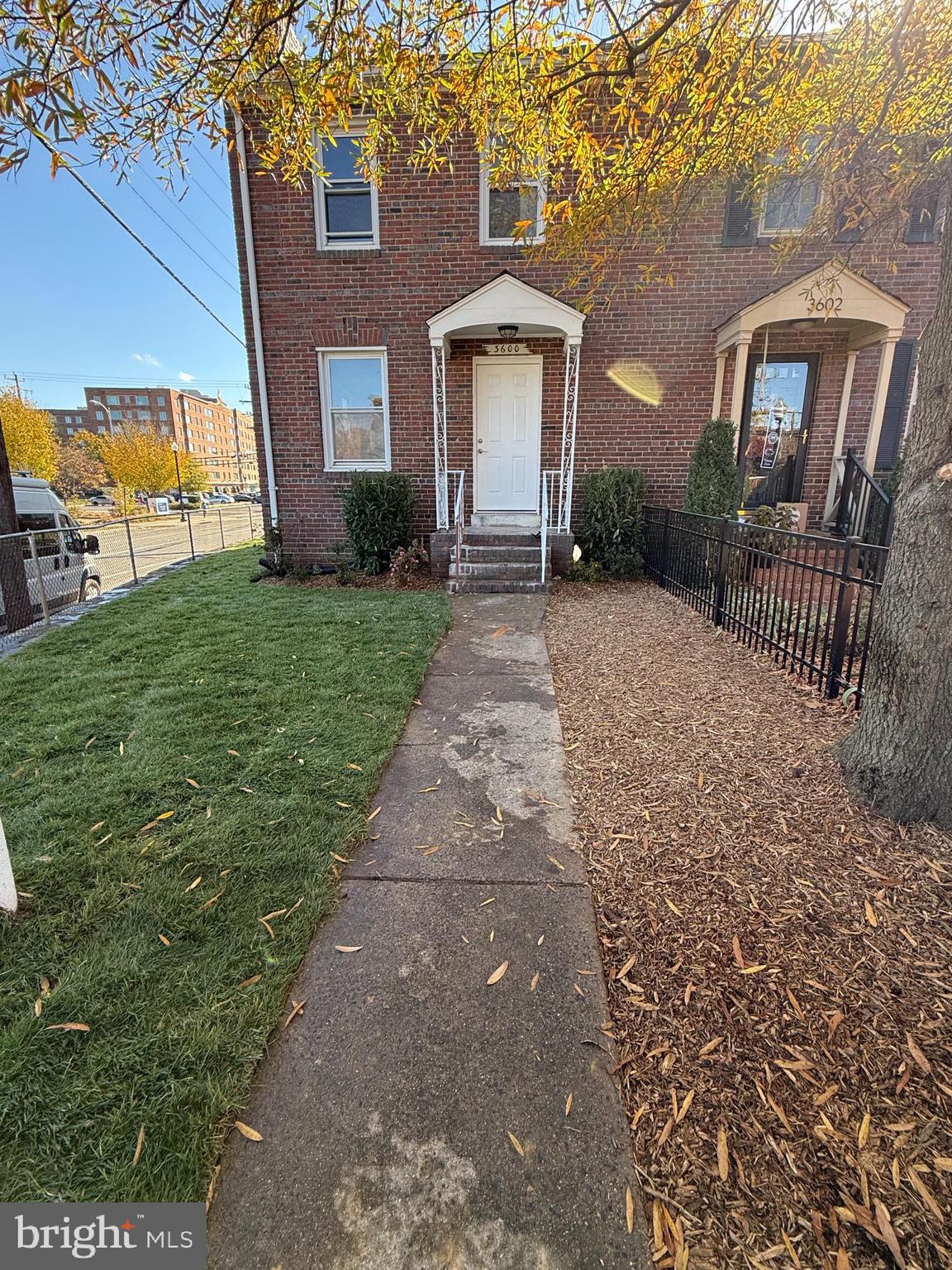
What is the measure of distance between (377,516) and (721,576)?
491cm

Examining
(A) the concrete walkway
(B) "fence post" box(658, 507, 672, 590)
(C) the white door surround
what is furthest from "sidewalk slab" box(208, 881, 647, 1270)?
(C) the white door surround

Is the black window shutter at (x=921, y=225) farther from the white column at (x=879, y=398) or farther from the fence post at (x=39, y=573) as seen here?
the fence post at (x=39, y=573)

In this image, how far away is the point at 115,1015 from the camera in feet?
5.73

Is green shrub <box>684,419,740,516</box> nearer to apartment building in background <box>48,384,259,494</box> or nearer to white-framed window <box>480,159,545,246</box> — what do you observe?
white-framed window <box>480,159,545,246</box>

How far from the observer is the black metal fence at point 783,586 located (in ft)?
12.4

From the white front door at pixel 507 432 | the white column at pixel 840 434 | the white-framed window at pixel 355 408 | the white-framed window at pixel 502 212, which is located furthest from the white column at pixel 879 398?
the white-framed window at pixel 355 408

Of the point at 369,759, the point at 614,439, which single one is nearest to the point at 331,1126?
the point at 369,759

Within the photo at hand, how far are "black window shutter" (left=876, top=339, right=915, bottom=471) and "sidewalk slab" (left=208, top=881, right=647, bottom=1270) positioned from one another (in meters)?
10.1

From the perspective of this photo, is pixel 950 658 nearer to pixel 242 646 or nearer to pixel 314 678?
pixel 314 678

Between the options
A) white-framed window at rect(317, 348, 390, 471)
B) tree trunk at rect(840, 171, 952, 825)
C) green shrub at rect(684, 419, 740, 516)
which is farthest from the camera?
white-framed window at rect(317, 348, 390, 471)

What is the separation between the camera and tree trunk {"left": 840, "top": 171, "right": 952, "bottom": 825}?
2.47 m
